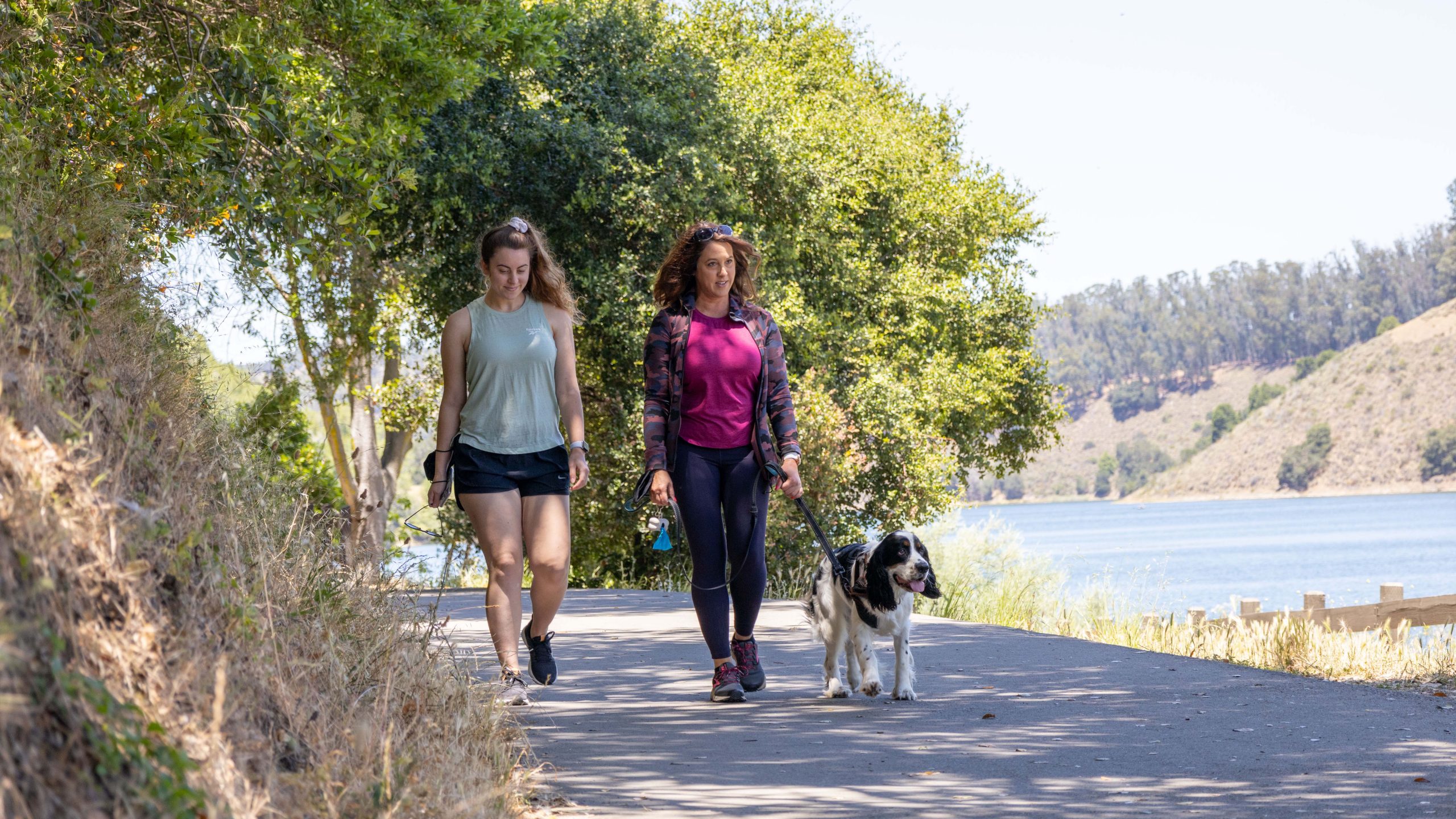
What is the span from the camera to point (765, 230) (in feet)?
70.7

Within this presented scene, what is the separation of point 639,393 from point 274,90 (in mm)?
9028

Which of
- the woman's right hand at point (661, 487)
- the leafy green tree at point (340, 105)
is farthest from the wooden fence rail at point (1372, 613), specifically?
the leafy green tree at point (340, 105)

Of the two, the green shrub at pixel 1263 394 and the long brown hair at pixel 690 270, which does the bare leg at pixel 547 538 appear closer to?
the long brown hair at pixel 690 270

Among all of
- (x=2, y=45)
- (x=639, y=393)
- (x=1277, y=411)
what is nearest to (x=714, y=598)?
(x=2, y=45)

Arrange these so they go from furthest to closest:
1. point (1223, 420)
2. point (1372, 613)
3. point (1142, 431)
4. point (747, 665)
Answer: point (1142, 431) → point (1223, 420) → point (1372, 613) → point (747, 665)

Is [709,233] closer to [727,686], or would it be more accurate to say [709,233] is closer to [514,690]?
[727,686]

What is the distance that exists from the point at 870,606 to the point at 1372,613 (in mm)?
7813

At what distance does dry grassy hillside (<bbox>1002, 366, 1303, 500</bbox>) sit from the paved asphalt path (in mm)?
130048

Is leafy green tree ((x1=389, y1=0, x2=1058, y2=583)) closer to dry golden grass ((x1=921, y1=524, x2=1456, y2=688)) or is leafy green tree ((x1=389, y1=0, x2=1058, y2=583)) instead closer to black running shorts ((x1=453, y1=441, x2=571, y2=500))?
dry golden grass ((x1=921, y1=524, x2=1456, y2=688))

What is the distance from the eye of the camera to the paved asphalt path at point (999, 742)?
4.73 meters

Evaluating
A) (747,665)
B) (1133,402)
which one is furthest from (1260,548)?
(1133,402)

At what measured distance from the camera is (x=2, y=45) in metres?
8.12

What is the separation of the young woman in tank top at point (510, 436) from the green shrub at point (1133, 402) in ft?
472

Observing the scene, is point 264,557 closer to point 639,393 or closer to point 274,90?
point 274,90
